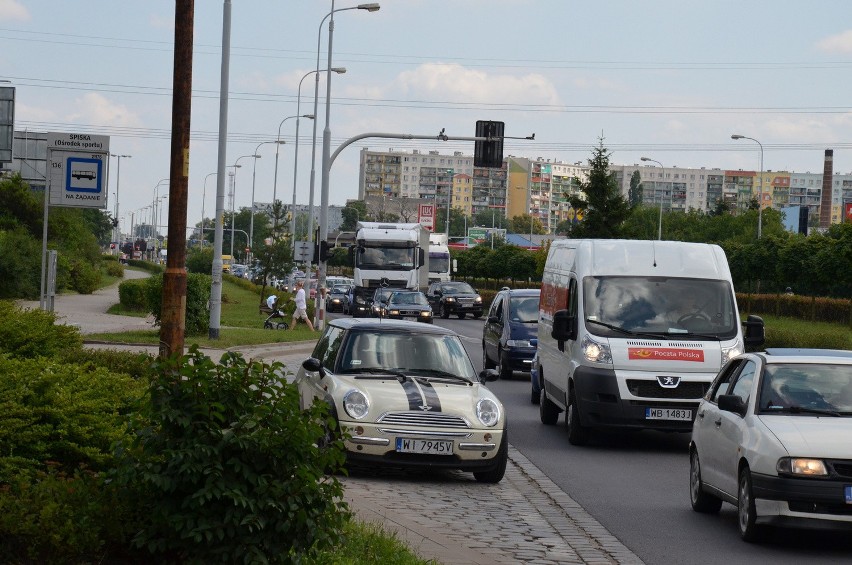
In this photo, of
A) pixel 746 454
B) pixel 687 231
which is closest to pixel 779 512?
pixel 746 454

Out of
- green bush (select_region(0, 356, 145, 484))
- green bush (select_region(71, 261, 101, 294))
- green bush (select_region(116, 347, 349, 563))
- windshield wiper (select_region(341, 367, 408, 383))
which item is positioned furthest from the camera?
green bush (select_region(71, 261, 101, 294))

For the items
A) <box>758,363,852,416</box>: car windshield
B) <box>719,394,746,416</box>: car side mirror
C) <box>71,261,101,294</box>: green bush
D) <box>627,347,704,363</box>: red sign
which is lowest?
<box>71,261,101,294</box>: green bush

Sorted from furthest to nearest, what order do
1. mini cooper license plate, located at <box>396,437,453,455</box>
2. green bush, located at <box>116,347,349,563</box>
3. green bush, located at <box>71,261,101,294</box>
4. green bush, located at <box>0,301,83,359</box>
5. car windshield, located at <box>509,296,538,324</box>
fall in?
green bush, located at <box>71,261,101,294</box> → car windshield, located at <box>509,296,538,324</box> → green bush, located at <box>0,301,83,359</box> → mini cooper license plate, located at <box>396,437,453,455</box> → green bush, located at <box>116,347,349,563</box>

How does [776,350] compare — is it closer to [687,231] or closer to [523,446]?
[523,446]

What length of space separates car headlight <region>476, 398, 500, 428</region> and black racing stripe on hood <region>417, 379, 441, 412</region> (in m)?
0.39

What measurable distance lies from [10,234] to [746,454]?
146ft

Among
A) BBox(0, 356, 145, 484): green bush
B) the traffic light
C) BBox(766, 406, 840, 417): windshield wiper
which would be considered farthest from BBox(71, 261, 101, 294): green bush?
BBox(766, 406, 840, 417): windshield wiper

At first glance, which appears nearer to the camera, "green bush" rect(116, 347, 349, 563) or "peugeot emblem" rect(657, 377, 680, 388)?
"green bush" rect(116, 347, 349, 563)

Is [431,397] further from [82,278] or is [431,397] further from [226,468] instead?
[82,278]

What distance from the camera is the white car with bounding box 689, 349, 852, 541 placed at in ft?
30.2

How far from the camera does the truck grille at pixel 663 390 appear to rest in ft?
50.8

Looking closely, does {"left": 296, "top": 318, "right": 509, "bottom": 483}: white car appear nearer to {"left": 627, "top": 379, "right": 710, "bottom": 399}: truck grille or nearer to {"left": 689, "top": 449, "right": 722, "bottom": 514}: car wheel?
{"left": 689, "top": 449, "right": 722, "bottom": 514}: car wheel

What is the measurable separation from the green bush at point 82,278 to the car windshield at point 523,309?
38.9m

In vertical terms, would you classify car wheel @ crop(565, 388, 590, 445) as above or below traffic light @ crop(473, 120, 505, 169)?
below
